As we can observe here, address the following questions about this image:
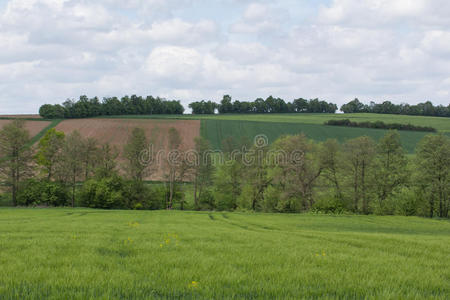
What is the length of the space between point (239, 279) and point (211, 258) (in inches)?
73.2

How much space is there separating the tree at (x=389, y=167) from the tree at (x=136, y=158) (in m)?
42.4

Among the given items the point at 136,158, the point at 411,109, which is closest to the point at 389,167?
the point at 136,158

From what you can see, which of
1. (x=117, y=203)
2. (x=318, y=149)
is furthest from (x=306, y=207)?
(x=117, y=203)

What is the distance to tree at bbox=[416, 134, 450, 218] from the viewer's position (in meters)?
47.2

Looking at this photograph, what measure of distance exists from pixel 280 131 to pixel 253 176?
49873 millimetres

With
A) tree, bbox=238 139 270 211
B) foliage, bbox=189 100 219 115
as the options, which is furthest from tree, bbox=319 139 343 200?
foliage, bbox=189 100 219 115

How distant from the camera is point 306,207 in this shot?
53.4 meters

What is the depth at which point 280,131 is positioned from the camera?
108438mm

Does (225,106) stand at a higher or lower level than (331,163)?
higher

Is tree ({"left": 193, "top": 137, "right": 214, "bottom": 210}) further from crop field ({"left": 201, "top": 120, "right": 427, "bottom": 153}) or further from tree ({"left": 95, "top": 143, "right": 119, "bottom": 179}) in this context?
crop field ({"left": 201, "top": 120, "right": 427, "bottom": 153})

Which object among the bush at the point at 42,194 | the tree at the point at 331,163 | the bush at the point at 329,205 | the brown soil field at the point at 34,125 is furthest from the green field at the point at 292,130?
the brown soil field at the point at 34,125

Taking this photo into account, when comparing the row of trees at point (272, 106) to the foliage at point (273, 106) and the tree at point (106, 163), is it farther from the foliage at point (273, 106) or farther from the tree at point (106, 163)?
the tree at point (106, 163)

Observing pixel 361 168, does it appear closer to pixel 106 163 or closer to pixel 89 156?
pixel 106 163

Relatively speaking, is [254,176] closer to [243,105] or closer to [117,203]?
[117,203]
